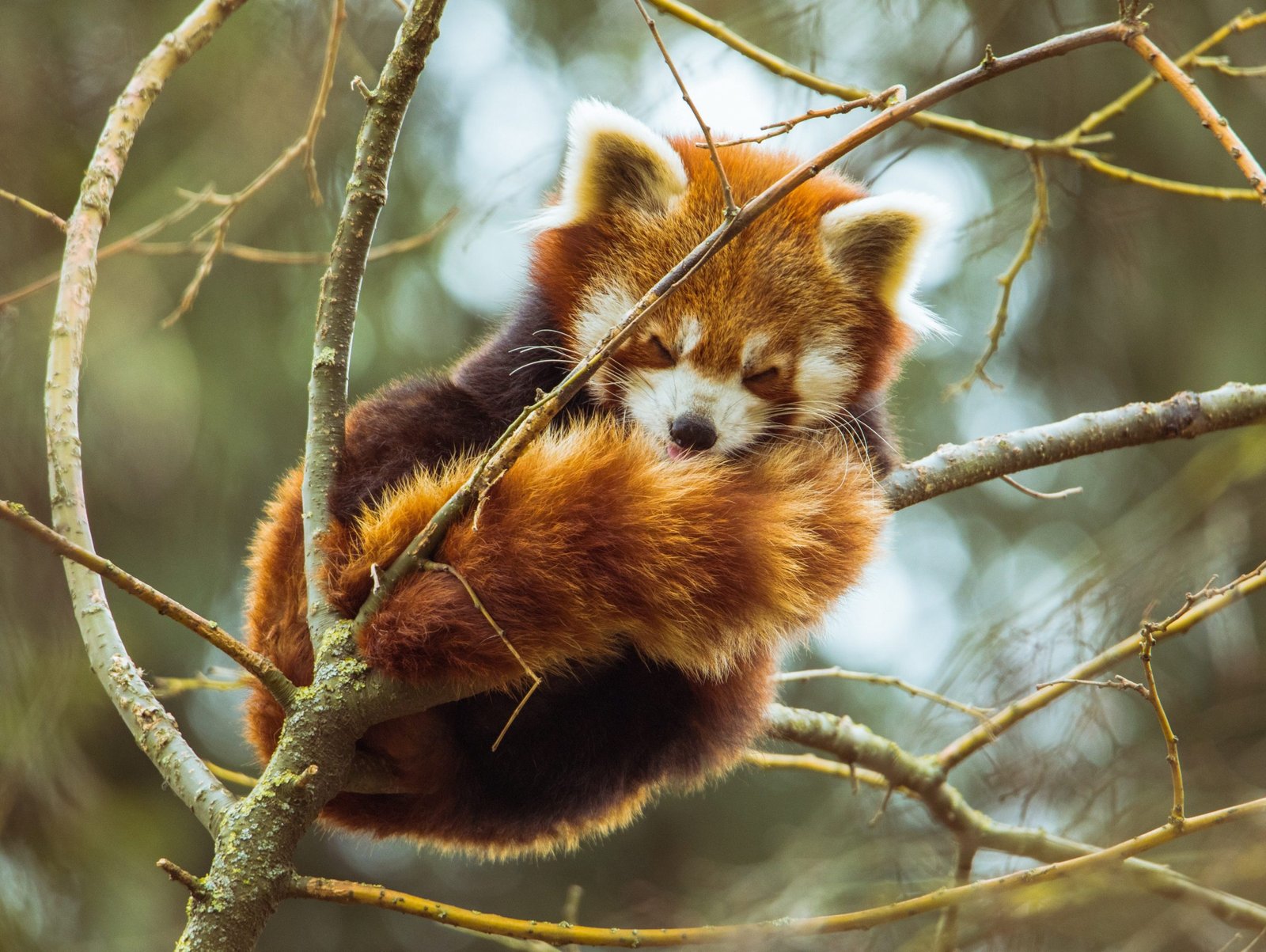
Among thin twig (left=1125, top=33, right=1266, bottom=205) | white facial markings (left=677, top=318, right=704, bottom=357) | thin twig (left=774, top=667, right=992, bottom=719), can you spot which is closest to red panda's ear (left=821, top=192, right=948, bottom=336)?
white facial markings (left=677, top=318, right=704, bottom=357)

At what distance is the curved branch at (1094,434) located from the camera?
8.13 feet

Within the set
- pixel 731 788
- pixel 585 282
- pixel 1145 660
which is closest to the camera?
pixel 1145 660

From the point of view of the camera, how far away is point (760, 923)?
157 centimetres

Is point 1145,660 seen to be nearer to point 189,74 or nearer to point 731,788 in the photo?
point 189,74

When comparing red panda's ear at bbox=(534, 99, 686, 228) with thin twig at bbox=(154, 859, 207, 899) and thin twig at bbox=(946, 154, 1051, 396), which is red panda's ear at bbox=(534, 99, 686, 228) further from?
thin twig at bbox=(154, 859, 207, 899)

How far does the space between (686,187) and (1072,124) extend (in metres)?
1.75

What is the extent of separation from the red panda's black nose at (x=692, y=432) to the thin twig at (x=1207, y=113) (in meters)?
0.99

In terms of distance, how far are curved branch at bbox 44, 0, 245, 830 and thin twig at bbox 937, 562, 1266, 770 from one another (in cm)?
123

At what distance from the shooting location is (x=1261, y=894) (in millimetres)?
1285

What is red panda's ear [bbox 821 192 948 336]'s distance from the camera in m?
2.55

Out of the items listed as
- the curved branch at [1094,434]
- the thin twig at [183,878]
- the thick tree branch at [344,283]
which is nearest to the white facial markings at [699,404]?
the curved branch at [1094,434]

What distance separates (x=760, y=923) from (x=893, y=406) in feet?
11.3

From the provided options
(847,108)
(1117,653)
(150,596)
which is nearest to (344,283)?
(150,596)

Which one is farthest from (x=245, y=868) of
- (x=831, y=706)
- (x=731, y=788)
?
(x=731, y=788)
